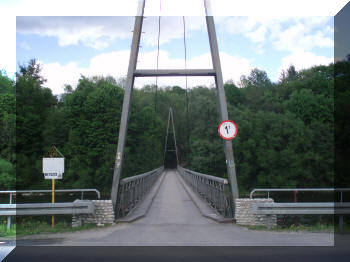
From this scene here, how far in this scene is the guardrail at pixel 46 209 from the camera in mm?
7195

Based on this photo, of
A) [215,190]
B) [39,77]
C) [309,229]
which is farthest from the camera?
[39,77]

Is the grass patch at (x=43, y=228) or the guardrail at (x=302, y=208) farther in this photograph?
the guardrail at (x=302, y=208)

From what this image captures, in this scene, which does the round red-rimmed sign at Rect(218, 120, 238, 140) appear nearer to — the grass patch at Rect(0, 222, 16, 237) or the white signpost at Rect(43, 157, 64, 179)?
the white signpost at Rect(43, 157, 64, 179)

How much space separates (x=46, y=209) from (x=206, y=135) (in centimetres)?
3195

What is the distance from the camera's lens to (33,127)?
3494 cm

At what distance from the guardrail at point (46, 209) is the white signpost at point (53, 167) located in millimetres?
748

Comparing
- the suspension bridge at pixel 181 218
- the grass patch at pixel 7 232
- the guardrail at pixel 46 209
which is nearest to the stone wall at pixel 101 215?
the suspension bridge at pixel 181 218

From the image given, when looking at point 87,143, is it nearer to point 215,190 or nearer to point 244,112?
point 244,112

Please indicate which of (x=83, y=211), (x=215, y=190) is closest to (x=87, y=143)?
(x=215, y=190)

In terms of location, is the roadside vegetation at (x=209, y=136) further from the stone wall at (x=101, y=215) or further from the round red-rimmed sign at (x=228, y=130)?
the stone wall at (x=101, y=215)

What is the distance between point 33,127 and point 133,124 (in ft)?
32.7

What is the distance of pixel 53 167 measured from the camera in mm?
7992

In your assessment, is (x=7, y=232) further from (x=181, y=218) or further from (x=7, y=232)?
(x=181, y=218)

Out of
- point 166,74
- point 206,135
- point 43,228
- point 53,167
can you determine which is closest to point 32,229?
point 43,228
